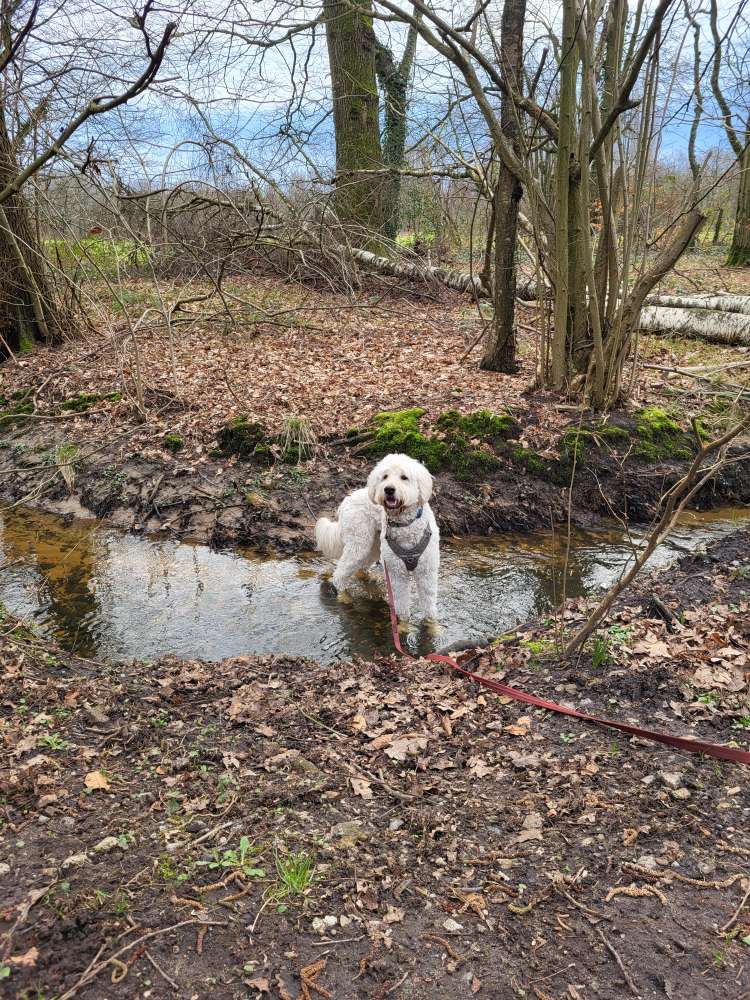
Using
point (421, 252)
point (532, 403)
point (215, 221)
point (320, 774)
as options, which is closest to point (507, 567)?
point (532, 403)

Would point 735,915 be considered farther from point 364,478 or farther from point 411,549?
point 364,478

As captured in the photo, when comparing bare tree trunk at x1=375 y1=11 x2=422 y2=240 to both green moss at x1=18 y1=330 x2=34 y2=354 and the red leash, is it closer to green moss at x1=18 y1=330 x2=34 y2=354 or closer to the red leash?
green moss at x1=18 y1=330 x2=34 y2=354

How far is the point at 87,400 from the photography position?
10.7 meters

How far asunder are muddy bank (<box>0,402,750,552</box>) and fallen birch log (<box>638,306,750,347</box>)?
405 centimetres

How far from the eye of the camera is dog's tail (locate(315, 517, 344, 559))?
7.07 meters

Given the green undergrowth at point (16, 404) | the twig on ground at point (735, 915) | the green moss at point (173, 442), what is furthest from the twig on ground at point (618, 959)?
the green undergrowth at point (16, 404)

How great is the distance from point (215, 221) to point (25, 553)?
722 cm

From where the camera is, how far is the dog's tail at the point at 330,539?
707cm

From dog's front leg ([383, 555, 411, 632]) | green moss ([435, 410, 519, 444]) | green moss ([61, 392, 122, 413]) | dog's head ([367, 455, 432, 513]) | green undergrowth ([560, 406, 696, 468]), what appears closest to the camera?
dog's head ([367, 455, 432, 513])

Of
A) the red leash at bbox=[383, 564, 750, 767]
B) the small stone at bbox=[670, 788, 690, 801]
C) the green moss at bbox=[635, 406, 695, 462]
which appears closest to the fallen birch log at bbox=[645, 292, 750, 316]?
the green moss at bbox=[635, 406, 695, 462]

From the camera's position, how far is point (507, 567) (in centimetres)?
Result: 759

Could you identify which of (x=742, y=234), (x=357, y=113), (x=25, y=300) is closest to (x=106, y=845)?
(x=25, y=300)

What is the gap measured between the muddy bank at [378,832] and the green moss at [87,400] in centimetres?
611

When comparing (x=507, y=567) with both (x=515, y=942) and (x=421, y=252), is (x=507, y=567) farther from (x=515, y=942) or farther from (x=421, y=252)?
(x=421, y=252)
